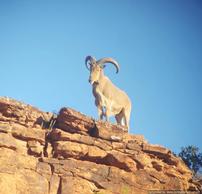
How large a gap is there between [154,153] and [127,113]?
16.1 ft

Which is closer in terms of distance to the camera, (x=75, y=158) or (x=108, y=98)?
(x=75, y=158)

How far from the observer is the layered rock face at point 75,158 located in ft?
40.8

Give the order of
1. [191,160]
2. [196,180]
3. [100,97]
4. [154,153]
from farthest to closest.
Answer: [191,160]
[100,97]
[196,180]
[154,153]

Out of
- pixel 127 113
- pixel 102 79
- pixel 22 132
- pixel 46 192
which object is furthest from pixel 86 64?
pixel 46 192

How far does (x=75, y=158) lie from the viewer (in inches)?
539

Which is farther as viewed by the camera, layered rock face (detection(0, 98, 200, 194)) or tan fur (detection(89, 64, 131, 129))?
tan fur (detection(89, 64, 131, 129))

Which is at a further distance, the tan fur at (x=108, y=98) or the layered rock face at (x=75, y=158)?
the tan fur at (x=108, y=98)

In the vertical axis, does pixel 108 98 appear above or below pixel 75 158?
above

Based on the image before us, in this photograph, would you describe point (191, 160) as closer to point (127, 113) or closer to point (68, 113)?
point (127, 113)

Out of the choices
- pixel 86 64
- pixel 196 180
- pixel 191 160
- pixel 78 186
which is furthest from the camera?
pixel 191 160

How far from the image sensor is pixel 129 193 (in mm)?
13406

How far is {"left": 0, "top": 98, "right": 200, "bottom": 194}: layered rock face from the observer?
12437 mm

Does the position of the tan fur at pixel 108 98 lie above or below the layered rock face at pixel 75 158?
above

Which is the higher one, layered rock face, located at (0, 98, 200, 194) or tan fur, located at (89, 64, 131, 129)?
tan fur, located at (89, 64, 131, 129)
